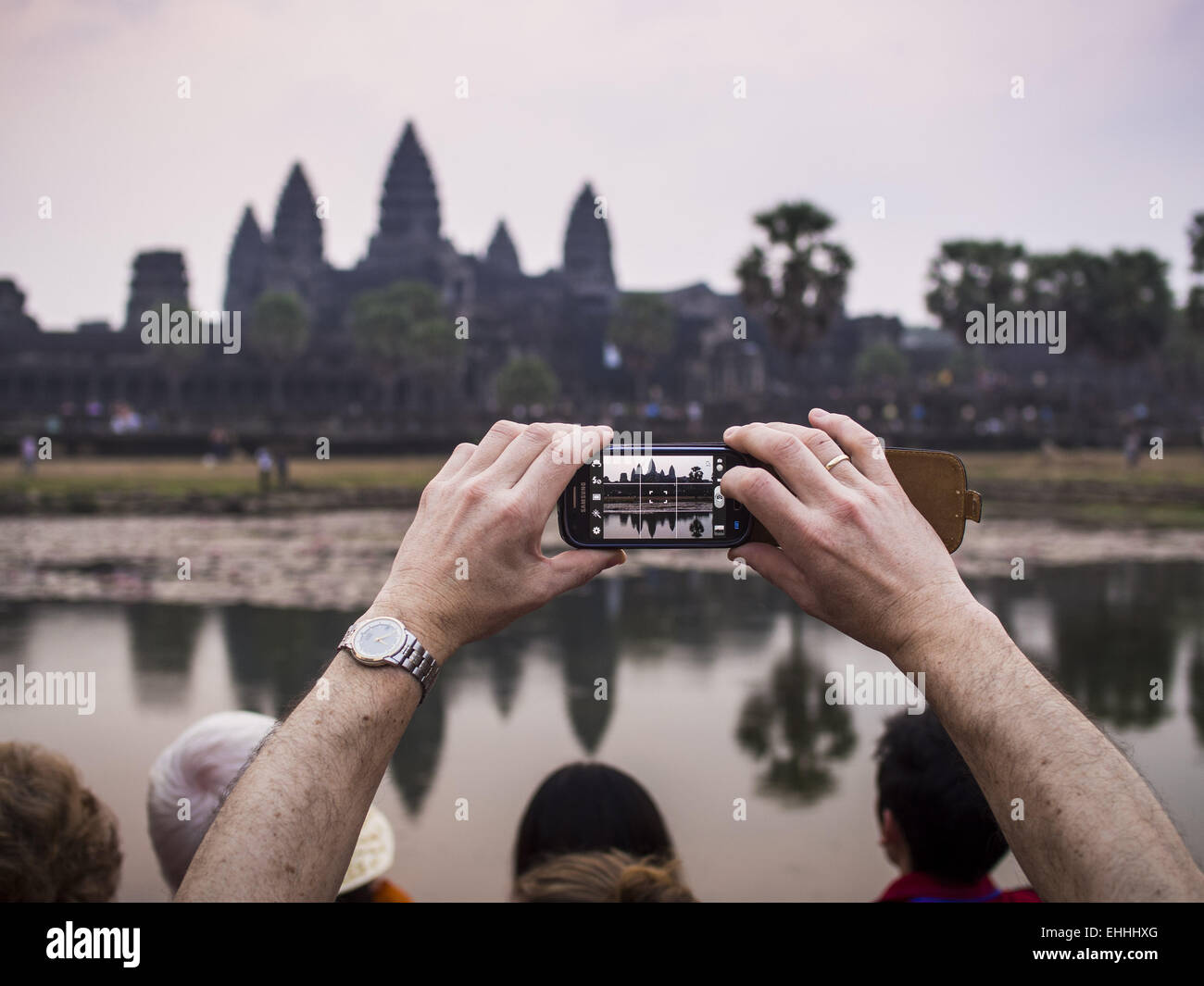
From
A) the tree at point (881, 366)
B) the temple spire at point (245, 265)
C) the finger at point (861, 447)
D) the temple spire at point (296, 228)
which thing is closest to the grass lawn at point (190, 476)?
the finger at point (861, 447)

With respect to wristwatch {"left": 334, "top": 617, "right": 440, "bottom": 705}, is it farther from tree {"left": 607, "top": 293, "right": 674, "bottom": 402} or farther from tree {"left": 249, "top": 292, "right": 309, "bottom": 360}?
tree {"left": 607, "top": 293, "right": 674, "bottom": 402}

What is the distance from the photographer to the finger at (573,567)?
1374mm

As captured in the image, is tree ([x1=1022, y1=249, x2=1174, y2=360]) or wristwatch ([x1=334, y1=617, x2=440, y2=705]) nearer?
wristwatch ([x1=334, y1=617, x2=440, y2=705])

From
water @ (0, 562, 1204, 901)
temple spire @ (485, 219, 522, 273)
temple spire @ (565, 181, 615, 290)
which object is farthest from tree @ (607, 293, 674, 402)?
water @ (0, 562, 1204, 901)

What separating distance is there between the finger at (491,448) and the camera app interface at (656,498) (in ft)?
0.39

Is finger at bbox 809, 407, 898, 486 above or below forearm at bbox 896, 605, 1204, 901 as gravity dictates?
above

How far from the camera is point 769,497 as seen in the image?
1250 mm

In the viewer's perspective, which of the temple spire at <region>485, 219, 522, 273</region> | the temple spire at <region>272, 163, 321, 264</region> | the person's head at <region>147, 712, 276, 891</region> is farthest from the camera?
the temple spire at <region>485, 219, 522, 273</region>

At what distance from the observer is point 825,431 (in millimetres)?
1400

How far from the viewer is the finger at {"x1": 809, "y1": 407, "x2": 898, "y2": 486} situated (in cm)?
132

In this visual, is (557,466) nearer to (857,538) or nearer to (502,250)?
(857,538)

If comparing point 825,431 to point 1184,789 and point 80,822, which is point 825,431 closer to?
point 80,822

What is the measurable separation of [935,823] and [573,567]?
1.36 metres

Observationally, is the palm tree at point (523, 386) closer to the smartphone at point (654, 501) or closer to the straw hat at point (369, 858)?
the straw hat at point (369, 858)
